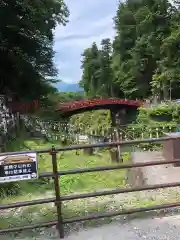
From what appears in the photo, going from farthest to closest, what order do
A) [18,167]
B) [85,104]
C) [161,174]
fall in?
[85,104]
[161,174]
[18,167]

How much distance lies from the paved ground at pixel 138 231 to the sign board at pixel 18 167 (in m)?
0.83

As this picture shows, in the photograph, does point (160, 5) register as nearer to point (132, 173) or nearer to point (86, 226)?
point (132, 173)

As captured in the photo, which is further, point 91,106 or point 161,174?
point 91,106

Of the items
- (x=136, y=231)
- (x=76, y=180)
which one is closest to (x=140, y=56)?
(x=76, y=180)

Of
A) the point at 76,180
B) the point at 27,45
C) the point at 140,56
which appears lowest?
the point at 76,180

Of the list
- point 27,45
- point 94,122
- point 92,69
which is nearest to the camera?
point 94,122

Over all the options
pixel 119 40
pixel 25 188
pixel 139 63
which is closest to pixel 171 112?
pixel 25 188

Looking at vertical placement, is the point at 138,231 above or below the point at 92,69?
below

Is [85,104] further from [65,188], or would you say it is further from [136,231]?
[136,231]

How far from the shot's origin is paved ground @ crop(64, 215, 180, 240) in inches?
169

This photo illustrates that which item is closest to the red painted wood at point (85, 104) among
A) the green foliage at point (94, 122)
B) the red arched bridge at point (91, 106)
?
the red arched bridge at point (91, 106)

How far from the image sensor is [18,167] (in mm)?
4230

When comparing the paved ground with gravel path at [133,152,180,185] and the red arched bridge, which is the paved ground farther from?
the red arched bridge

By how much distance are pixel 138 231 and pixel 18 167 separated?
4.85ft
